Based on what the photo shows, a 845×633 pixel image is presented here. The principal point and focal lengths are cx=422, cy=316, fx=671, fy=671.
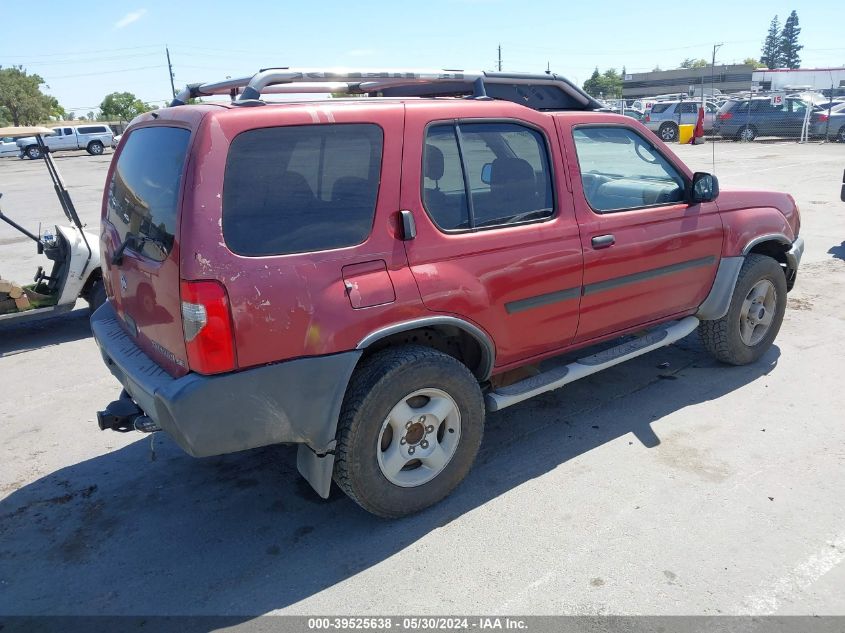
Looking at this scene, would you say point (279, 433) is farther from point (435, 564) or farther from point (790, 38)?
point (790, 38)

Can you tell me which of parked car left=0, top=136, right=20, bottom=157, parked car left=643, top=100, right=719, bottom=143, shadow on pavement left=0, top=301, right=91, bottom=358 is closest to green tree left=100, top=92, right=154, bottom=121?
parked car left=0, top=136, right=20, bottom=157

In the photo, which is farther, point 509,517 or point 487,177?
point 487,177

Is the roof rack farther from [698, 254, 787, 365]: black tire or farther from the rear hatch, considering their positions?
[698, 254, 787, 365]: black tire

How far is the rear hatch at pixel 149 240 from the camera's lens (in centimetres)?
284

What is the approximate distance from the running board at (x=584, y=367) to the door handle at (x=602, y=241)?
728mm

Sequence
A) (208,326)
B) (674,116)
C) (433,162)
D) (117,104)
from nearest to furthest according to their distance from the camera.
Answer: (208,326)
(433,162)
(674,116)
(117,104)

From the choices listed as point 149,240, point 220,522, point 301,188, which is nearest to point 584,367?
point 301,188

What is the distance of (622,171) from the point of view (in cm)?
439

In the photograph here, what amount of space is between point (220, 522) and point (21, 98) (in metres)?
82.5

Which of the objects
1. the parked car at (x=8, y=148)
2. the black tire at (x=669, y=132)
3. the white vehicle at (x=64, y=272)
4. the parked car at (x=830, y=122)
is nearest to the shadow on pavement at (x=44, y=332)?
the white vehicle at (x=64, y=272)

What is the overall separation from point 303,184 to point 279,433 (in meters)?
1.09

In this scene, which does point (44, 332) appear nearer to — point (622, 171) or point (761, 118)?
point (622, 171)

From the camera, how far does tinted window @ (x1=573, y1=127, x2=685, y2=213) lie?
3970 millimetres

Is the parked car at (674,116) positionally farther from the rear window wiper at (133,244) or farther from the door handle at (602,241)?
the rear window wiper at (133,244)
